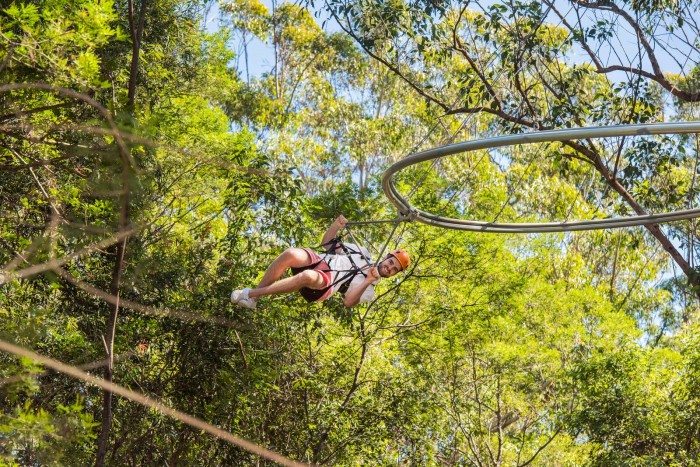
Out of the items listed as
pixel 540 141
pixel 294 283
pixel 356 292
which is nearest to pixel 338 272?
pixel 356 292

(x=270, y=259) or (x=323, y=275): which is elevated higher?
(x=270, y=259)

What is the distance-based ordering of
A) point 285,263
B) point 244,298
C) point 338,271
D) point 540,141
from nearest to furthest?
point 540,141
point 244,298
point 285,263
point 338,271

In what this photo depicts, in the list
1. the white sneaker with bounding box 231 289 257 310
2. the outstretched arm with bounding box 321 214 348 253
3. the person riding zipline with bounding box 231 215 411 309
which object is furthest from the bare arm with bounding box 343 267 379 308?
the white sneaker with bounding box 231 289 257 310

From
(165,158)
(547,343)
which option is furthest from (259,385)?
(547,343)

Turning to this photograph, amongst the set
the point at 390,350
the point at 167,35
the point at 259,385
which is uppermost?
the point at 167,35

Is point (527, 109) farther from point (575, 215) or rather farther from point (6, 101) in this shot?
point (575, 215)

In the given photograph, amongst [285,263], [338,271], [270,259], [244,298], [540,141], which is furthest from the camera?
[270,259]

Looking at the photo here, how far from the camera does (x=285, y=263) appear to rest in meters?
4.93

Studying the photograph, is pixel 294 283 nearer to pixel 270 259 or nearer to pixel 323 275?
pixel 323 275

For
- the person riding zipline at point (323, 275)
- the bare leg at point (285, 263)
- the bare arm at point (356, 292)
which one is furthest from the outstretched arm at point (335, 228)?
the bare arm at point (356, 292)

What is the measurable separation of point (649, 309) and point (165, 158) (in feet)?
30.6

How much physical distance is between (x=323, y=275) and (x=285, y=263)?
0.20 metres

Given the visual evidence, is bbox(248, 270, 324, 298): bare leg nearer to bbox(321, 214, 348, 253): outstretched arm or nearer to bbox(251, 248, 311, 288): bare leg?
bbox(251, 248, 311, 288): bare leg

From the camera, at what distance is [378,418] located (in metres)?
7.85
